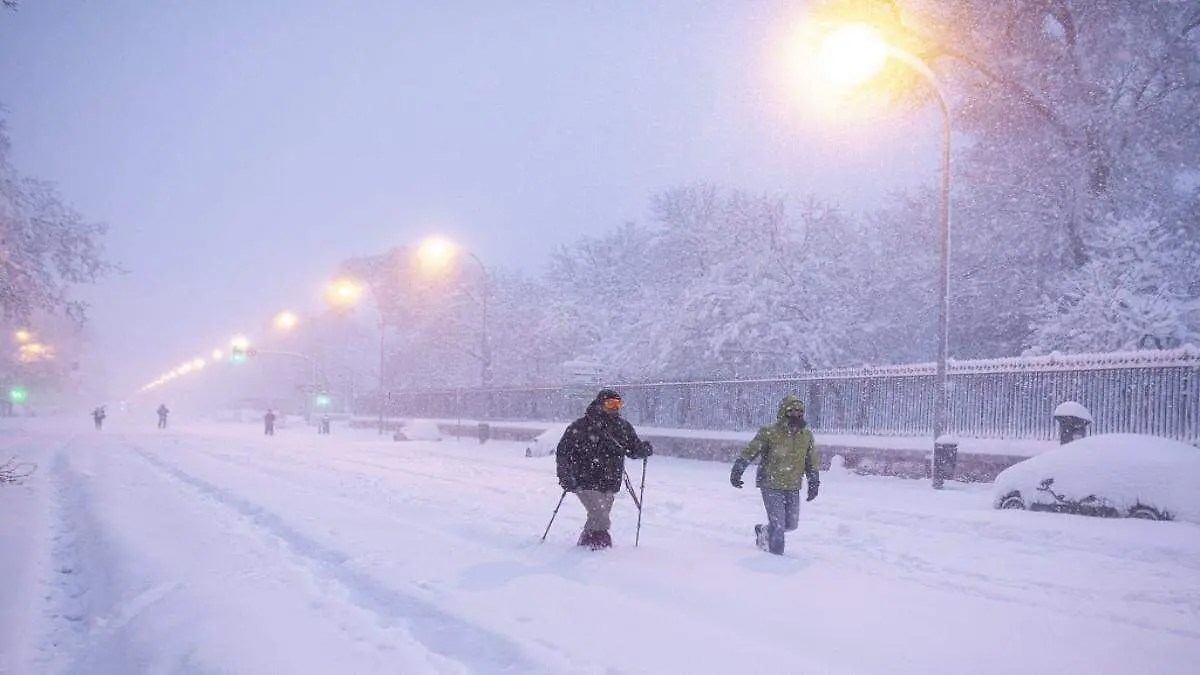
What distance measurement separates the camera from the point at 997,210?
24.1 metres

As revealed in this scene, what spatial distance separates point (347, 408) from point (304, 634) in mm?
75838

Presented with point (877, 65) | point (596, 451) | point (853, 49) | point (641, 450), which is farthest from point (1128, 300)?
point (596, 451)

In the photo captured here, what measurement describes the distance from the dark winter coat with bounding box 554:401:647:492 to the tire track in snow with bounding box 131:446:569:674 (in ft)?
8.14

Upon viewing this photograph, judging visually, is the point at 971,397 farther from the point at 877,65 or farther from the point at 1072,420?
the point at 877,65

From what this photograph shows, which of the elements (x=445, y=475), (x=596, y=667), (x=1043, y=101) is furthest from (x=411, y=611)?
(x=1043, y=101)

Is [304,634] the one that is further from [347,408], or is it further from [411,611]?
[347,408]

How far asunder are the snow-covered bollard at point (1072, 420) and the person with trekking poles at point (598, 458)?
9810 millimetres

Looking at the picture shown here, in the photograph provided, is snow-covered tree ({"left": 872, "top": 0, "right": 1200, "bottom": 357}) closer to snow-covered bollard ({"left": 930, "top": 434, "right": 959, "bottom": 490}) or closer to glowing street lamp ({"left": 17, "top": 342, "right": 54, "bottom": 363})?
snow-covered bollard ({"left": 930, "top": 434, "right": 959, "bottom": 490})

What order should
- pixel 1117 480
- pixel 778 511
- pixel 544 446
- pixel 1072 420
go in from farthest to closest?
pixel 544 446 → pixel 1072 420 → pixel 1117 480 → pixel 778 511

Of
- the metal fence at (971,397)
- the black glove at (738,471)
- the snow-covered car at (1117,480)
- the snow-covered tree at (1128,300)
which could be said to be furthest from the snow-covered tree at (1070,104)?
the black glove at (738,471)

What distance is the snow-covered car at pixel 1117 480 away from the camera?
33.1 feet

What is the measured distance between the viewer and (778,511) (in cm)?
861

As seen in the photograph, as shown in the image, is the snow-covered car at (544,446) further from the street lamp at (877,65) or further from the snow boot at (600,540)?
the snow boot at (600,540)

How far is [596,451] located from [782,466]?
2.12 meters
